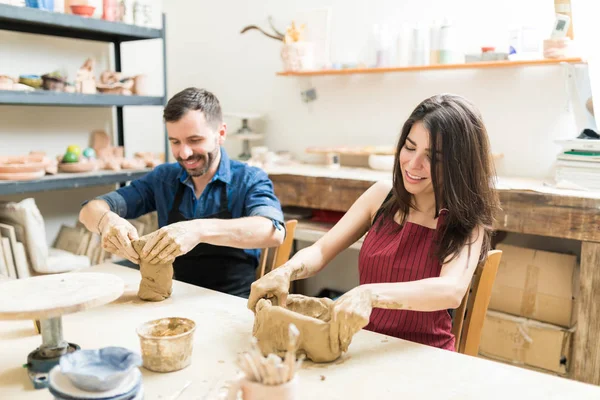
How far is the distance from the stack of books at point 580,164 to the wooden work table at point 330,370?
151cm

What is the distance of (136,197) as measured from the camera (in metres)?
2.20

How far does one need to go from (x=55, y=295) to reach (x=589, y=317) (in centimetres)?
208

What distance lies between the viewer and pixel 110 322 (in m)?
1.45

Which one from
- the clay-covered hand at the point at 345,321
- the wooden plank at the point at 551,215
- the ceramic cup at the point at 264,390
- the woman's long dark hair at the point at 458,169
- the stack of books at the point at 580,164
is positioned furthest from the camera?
the stack of books at the point at 580,164

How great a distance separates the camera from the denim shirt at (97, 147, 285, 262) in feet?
6.85

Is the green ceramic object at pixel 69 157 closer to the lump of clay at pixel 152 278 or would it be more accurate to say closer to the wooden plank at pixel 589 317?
the lump of clay at pixel 152 278

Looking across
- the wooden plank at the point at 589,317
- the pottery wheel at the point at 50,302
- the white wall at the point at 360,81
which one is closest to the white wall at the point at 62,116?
the white wall at the point at 360,81

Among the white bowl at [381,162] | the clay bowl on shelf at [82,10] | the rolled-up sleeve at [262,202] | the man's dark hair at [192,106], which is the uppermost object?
the clay bowl on shelf at [82,10]

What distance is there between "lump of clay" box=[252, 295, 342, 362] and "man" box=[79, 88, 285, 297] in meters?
0.63

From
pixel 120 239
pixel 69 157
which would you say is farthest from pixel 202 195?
pixel 69 157

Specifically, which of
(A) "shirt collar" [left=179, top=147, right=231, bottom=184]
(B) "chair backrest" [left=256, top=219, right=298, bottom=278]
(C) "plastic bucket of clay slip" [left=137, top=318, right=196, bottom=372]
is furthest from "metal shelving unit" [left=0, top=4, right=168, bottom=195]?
(C) "plastic bucket of clay slip" [left=137, top=318, right=196, bottom=372]

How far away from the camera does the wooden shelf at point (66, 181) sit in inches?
109

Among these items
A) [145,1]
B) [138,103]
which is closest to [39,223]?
[138,103]

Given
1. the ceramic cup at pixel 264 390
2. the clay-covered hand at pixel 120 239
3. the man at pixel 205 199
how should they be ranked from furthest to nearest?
the man at pixel 205 199 → the clay-covered hand at pixel 120 239 → the ceramic cup at pixel 264 390
